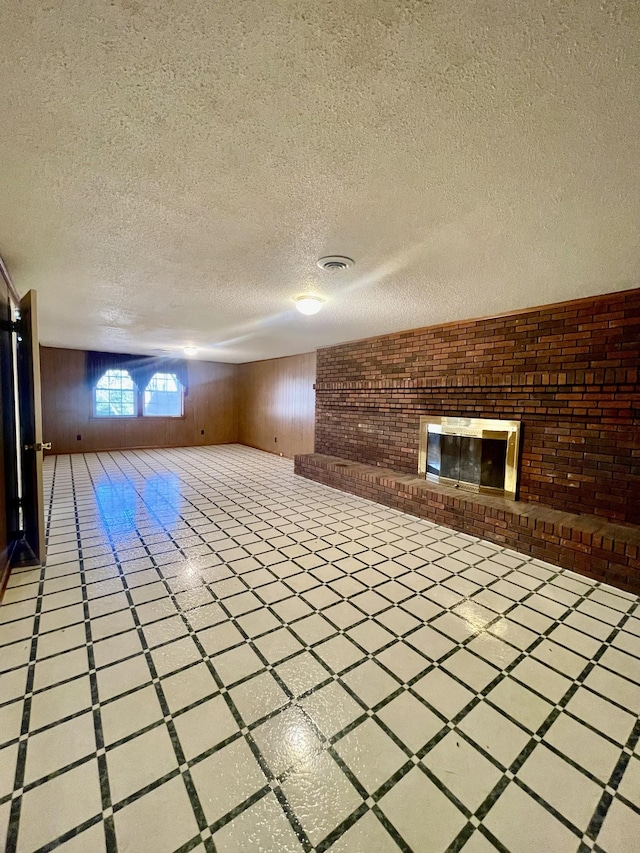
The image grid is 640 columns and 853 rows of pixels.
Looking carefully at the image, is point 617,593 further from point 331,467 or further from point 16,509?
point 16,509

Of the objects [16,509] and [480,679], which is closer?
[480,679]

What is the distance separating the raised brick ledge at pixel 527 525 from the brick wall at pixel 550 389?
0.81 ft

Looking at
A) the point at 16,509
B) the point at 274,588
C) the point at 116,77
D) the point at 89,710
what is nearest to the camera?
the point at 116,77

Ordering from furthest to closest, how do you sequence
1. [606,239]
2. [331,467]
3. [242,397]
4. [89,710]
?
[242,397] < [331,467] < [606,239] < [89,710]

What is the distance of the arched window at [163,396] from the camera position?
804cm

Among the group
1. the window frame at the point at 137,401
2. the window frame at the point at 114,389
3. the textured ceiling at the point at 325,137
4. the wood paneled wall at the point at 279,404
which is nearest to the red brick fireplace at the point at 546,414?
the textured ceiling at the point at 325,137

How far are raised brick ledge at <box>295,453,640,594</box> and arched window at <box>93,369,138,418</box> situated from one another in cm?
576

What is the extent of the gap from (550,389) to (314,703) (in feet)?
9.67

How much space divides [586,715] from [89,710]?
1.98 metres

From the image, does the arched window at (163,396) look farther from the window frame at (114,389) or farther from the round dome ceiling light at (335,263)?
the round dome ceiling light at (335,263)

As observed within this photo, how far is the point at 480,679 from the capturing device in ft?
5.34

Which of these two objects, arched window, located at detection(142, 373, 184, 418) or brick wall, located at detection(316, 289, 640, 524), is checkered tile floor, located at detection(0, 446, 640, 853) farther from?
arched window, located at detection(142, 373, 184, 418)

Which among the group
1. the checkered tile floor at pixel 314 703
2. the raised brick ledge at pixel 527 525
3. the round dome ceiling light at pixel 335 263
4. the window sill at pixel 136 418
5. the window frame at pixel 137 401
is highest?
the round dome ceiling light at pixel 335 263

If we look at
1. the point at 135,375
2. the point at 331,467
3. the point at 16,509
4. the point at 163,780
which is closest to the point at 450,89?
the point at 163,780
